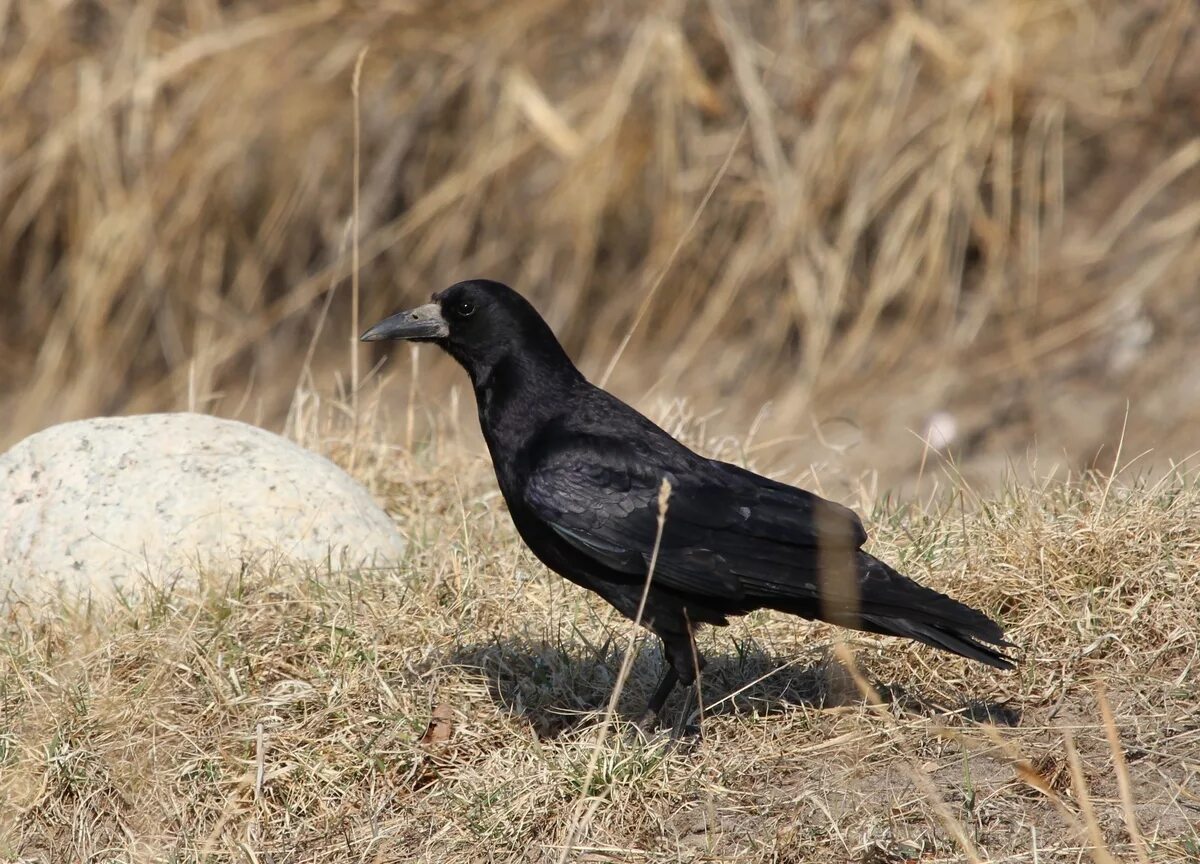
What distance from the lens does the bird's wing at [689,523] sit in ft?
11.3

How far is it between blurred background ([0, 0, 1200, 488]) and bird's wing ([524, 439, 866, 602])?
298 cm

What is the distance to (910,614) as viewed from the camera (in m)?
3.30

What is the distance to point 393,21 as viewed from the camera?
8.10 metres

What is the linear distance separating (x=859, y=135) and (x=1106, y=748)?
A: 4428 millimetres

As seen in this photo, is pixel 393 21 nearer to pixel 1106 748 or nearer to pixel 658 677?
pixel 658 677

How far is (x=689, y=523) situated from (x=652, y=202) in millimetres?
4404

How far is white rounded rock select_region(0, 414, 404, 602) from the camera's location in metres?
4.17

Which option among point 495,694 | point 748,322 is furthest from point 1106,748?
point 748,322

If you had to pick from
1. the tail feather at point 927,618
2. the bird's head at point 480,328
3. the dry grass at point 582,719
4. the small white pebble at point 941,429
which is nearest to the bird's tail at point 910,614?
the tail feather at point 927,618

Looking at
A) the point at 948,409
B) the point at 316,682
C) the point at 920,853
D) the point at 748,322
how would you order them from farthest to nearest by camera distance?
the point at 748,322
the point at 948,409
the point at 316,682
the point at 920,853

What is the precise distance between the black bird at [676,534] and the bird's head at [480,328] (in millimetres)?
44

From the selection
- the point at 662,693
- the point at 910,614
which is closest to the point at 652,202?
the point at 662,693

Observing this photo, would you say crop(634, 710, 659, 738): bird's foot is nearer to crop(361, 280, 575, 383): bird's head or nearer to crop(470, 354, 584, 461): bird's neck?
crop(470, 354, 584, 461): bird's neck

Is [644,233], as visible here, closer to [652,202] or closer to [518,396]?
[652,202]
